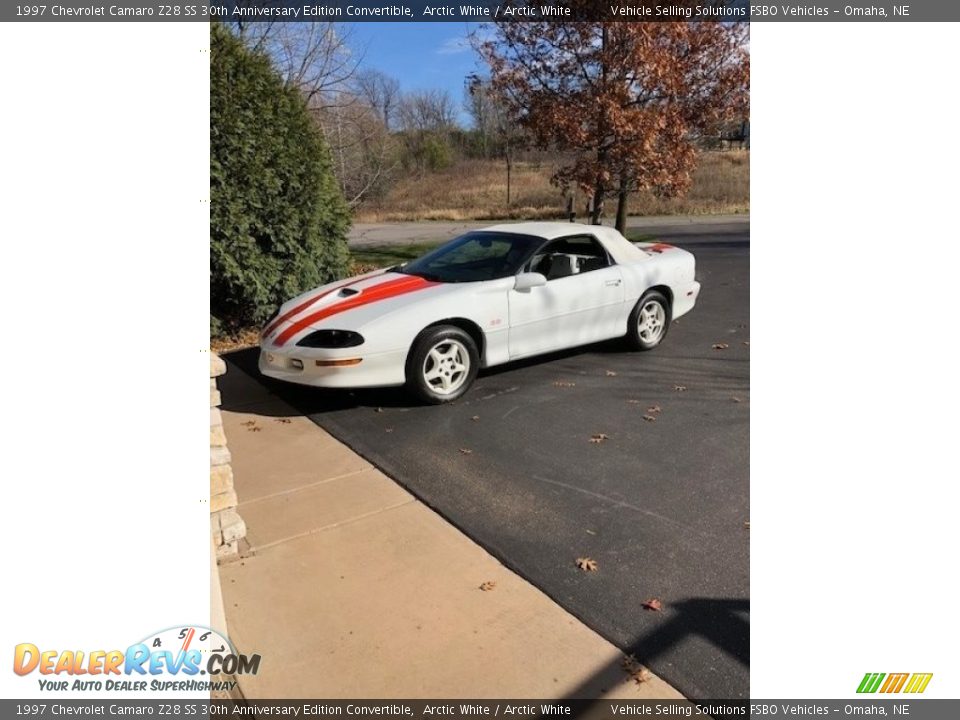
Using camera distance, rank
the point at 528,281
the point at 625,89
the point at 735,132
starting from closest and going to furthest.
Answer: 1. the point at 528,281
2. the point at 625,89
3. the point at 735,132

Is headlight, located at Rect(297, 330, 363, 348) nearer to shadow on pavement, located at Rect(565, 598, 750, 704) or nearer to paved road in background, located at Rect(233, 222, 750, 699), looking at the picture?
paved road in background, located at Rect(233, 222, 750, 699)

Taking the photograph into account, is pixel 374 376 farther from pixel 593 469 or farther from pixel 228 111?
pixel 228 111

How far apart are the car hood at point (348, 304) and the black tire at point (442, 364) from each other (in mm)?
308

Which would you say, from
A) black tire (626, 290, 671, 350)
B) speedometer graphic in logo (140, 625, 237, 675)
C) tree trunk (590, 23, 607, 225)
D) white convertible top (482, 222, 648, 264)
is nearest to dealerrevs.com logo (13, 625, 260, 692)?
speedometer graphic in logo (140, 625, 237, 675)

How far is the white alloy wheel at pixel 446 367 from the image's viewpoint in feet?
16.8

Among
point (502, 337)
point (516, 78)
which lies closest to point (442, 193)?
point (516, 78)

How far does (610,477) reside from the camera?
3945 mm

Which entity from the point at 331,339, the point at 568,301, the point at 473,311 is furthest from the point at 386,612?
the point at 568,301

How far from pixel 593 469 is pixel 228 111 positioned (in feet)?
16.0

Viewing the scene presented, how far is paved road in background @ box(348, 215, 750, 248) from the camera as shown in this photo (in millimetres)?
17453

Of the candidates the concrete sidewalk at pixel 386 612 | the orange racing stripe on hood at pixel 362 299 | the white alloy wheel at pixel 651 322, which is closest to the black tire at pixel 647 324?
the white alloy wheel at pixel 651 322

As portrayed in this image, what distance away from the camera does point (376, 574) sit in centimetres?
301
